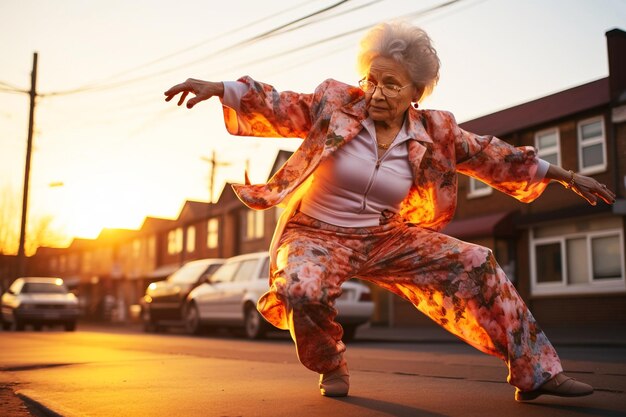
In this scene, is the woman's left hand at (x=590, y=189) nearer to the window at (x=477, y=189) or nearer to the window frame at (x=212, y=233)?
the window at (x=477, y=189)

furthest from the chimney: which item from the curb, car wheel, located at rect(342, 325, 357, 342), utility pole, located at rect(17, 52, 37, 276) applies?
utility pole, located at rect(17, 52, 37, 276)

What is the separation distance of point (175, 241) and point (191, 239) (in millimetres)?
3445

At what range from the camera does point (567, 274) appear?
816 inches

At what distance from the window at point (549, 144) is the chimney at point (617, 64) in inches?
80.6

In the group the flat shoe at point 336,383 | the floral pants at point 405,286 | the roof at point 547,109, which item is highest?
the roof at point 547,109

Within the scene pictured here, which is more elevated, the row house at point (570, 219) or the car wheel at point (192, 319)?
the row house at point (570, 219)

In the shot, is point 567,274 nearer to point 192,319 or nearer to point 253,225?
point 192,319

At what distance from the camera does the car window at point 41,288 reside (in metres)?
24.2

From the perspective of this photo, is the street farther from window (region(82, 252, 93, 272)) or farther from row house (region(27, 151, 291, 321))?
window (region(82, 252, 93, 272))

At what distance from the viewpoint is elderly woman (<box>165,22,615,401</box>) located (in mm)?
3582

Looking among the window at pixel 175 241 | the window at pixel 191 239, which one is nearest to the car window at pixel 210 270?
the window at pixel 191 239

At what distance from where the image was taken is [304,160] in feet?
12.3

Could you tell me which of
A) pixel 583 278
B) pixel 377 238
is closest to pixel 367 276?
pixel 377 238

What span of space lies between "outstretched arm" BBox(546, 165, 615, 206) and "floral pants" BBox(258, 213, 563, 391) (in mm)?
686
